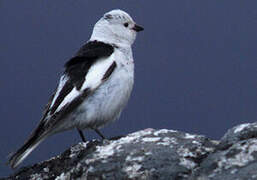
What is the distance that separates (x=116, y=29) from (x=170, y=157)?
2761mm

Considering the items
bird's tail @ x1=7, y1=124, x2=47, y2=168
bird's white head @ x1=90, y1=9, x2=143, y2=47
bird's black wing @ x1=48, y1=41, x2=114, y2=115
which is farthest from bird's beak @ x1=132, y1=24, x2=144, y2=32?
bird's tail @ x1=7, y1=124, x2=47, y2=168

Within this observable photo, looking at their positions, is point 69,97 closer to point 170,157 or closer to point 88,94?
point 88,94

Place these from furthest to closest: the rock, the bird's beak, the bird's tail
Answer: the bird's beak < the bird's tail < the rock

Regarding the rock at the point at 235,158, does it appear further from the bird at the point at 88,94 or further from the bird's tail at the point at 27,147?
the bird's tail at the point at 27,147

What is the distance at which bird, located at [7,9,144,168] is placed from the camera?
426 cm

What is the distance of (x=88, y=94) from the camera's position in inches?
175

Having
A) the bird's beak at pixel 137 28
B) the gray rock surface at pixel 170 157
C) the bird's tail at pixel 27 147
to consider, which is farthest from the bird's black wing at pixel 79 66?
the gray rock surface at pixel 170 157

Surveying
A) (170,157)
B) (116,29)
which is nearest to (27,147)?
(170,157)

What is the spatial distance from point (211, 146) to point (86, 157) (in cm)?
88

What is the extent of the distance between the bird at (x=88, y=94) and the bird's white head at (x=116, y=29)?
0.60 feet

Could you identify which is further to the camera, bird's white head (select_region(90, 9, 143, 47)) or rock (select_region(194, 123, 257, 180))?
bird's white head (select_region(90, 9, 143, 47))

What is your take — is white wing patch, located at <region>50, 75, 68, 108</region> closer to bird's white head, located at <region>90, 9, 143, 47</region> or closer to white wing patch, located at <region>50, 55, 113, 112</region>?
white wing patch, located at <region>50, 55, 113, 112</region>

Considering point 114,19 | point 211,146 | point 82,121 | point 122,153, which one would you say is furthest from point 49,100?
point 211,146

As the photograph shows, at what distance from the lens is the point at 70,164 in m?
3.31
